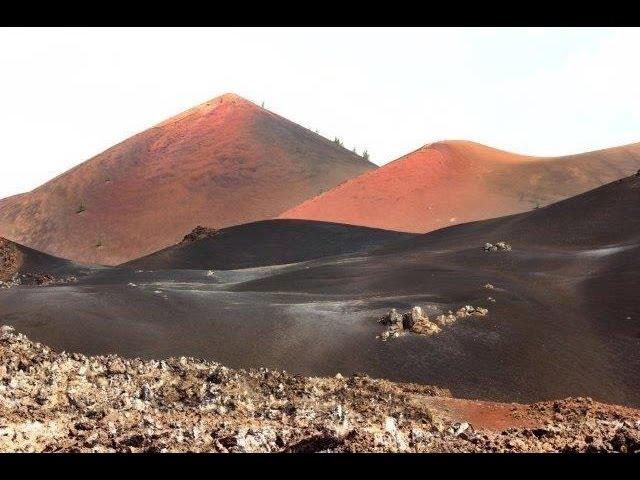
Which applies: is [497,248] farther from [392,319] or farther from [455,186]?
[455,186]

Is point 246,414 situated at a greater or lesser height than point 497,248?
lesser

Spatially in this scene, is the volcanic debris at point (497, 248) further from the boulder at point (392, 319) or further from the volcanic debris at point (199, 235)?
the volcanic debris at point (199, 235)

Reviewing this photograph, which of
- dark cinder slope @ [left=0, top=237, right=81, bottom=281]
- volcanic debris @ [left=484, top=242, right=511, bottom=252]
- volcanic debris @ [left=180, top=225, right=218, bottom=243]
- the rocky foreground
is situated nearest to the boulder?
the rocky foreground

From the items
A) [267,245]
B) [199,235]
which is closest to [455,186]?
[267,245]

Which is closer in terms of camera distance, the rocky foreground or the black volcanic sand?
the rocky foreground

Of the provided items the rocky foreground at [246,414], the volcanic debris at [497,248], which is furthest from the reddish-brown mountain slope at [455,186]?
the rocky foreground at [246,414]

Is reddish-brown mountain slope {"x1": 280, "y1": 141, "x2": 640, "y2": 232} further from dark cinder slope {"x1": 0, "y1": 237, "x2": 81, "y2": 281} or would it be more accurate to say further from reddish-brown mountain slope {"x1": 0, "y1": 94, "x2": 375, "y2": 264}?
dark cinder slope {"x1": 0, "y1": 237, "x2": 81, "y2": 281}
